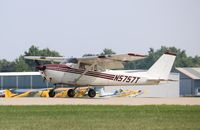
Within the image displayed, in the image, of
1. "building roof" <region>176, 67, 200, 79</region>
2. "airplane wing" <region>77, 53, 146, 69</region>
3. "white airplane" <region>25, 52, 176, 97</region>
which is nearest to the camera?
"airplane wing" <region>77, 53, 146, 69</region>

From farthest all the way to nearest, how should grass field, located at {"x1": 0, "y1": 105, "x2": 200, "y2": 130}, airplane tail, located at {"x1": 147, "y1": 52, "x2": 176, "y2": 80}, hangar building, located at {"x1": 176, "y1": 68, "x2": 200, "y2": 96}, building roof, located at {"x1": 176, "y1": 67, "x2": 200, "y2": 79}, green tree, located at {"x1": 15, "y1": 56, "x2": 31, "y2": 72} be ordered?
green tree, located at {"x1": 15, "y1": 56, "x2": 31, "y2": 72} < building roof, located at {"x1": 176, "y1": 67, "x2": 200, "y2": 79} < hangar building, located at {"x1": 176, "y1": 68, "x2": 200, "y2": 96} < airplane tail, located at {"x1": 147, "y1": 52, "x2": 176, "y2": 80} < grass field, located at {"x1": 0, "y1": 105, "x2": 200, "y2": 130}

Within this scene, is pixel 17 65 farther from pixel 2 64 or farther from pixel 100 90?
pixel 100 90

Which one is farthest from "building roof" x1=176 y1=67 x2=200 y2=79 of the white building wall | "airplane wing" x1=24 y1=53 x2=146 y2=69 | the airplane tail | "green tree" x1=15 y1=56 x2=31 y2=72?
"airplane wing" x1=24 y1=53 x2=146 y2=69

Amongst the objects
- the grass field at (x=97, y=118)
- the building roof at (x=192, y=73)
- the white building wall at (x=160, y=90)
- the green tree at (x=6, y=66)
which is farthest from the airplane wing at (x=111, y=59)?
the green tree at (x=6, y=66)

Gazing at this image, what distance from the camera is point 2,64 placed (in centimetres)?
12988

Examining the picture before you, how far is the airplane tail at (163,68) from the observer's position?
39.7 meters

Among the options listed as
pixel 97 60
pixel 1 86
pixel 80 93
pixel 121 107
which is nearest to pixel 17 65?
pixel 1 86

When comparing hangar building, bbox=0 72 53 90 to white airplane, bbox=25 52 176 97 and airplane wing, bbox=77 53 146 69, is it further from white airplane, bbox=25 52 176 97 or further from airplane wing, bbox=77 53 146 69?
airplane wing, bbox=77 53 146 69

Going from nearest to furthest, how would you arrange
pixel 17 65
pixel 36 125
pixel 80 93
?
pixel 36 125, pixel 80 93, pixel 17 65

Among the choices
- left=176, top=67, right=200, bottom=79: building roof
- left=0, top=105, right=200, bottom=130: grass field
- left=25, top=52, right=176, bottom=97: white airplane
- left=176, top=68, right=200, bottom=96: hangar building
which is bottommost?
left=176, top=68, right=200, bottom=96: hangar building

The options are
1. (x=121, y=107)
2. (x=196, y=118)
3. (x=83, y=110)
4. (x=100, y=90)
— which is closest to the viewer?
(x=196, y=118)

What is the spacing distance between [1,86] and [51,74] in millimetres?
39727

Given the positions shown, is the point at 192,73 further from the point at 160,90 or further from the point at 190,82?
the point at 160,90

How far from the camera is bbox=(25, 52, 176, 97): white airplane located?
36875mm
